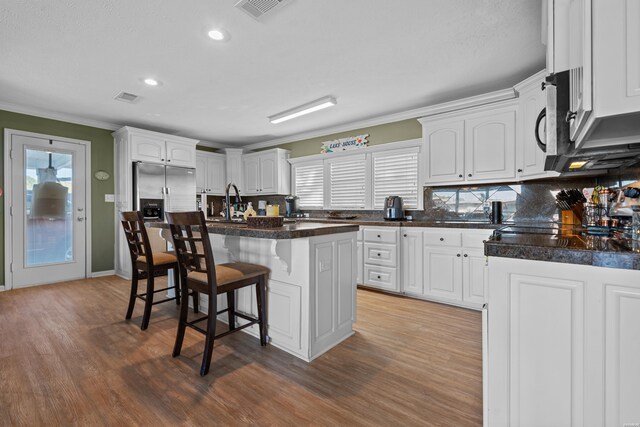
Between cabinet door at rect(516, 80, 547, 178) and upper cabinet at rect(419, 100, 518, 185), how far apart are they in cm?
9

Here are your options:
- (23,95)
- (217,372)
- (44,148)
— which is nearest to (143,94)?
(23,95)

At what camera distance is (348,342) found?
8.00 feet

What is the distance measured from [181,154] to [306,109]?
2548 mm

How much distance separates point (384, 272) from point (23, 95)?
4975 mm

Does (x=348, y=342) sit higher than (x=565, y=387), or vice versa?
(x=565, y=387)

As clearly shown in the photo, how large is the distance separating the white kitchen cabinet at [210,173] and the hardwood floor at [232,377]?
338 centimetres

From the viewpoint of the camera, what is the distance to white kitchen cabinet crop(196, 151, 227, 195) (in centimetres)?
591

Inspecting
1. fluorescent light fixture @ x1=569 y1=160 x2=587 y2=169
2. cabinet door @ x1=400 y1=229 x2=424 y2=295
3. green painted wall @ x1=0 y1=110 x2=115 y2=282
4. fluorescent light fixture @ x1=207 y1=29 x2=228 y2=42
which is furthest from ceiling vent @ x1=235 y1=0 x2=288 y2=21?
green painted wall @ x1=0 y1=110 x2=115 y2=282

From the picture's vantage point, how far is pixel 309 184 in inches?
219

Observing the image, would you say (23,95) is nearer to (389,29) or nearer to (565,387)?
(389,29)

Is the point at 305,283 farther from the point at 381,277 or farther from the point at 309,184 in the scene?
the point at 309,184

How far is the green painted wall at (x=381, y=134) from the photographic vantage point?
4.34m

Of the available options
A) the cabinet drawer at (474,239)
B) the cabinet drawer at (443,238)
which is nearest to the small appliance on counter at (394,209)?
the cabinet drawer at (443,238)

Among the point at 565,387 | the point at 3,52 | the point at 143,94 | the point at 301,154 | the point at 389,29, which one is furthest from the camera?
Answer: the point at 301,154
